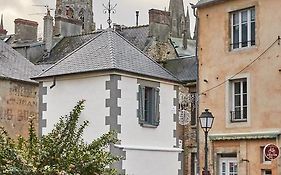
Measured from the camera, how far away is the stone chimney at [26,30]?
4697 cm

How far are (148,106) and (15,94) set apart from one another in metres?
10.2

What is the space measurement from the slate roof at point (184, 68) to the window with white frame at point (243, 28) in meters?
6.89

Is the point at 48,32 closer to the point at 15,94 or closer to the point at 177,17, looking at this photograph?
the point at 15,94

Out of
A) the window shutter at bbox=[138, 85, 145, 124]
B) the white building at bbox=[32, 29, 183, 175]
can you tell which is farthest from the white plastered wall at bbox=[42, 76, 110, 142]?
the window shutter at bbox=[138, 85, 145, 124]

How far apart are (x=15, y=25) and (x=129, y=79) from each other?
25450mm

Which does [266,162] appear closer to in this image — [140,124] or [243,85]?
[243,85]

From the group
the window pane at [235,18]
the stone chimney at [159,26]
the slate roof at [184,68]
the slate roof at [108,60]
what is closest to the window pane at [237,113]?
the slate roof at [108,60]

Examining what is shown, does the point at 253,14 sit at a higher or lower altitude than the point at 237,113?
higher

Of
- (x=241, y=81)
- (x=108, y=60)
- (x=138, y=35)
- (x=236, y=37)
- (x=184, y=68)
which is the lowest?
(x=241, y=81)

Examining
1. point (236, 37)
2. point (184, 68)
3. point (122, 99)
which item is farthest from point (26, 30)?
point (122, 99)

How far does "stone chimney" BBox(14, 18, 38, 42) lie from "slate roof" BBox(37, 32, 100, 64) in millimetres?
1917

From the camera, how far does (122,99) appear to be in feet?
73.6

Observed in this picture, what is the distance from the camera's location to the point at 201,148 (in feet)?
89.5

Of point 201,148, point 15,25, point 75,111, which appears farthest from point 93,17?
point 75,111
